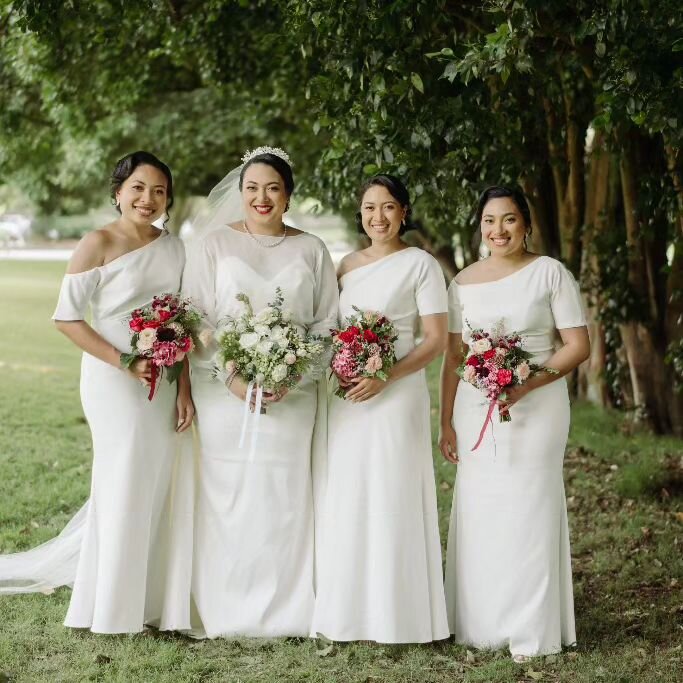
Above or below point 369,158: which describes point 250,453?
below

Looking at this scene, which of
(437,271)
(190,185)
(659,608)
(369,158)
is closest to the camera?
(437,271)

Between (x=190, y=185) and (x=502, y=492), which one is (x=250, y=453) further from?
(x=190, y=185)

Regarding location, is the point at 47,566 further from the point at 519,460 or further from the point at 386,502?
the point at 519,460

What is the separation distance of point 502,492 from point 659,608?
1639mm

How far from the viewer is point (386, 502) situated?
541 centimetres

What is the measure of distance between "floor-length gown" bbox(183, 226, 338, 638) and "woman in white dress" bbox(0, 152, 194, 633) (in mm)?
201

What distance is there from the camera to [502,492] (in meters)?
5.33

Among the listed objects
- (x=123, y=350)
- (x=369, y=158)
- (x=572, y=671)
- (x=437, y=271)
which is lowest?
(x=572, y=671)

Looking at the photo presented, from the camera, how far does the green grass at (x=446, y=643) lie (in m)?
5.06

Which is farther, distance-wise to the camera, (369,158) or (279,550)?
(369,158)

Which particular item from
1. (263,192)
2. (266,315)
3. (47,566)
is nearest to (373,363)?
(266,315)

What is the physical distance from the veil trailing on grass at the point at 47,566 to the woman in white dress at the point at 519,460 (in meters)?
2.59

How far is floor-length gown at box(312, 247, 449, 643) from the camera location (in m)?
5.39

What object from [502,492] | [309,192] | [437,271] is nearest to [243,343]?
[437,271]
